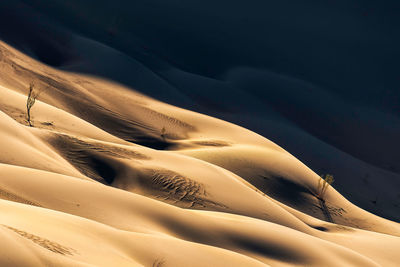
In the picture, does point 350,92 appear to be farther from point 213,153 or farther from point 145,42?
point 213,153

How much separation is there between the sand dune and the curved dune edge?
0.03m

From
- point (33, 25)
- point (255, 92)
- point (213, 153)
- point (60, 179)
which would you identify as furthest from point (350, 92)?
point (60, 179)

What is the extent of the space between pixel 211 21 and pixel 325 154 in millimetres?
13711

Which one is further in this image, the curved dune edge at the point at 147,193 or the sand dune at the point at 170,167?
the sand dune at the point at 170,167

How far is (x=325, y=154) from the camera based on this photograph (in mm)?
20250

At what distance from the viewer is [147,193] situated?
33.7 ft

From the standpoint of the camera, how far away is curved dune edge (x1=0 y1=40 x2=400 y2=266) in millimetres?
6172

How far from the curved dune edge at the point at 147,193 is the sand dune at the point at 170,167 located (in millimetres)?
28

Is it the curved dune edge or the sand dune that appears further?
the sand dune

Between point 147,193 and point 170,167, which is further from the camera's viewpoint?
point 170,167

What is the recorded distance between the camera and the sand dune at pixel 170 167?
21.5 ft

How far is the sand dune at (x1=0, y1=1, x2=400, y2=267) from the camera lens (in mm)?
6551

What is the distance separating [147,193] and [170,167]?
3.65 feet

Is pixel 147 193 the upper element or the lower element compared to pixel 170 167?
lower
